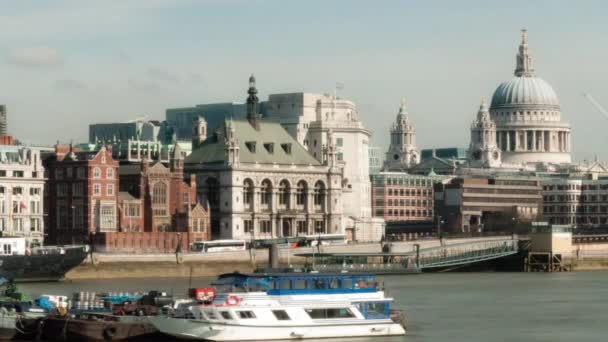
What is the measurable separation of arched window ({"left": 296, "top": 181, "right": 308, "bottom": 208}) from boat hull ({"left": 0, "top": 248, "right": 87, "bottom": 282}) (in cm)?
5810

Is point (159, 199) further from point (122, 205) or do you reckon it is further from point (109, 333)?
point (109, 333)

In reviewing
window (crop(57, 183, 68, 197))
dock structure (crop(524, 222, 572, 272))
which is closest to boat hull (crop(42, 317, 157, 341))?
window (crop(57, 183, 68, 197))

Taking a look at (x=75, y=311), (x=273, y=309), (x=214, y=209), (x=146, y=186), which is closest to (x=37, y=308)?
(x=75, y=311)

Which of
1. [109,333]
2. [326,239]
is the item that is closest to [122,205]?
[326,239]

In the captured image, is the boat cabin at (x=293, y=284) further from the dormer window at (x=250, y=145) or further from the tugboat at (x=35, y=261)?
the dormer window at (x=250, y=145)

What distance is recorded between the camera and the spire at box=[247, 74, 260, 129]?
634 feet

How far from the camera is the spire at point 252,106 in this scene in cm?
19312

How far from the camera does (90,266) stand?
475 feet

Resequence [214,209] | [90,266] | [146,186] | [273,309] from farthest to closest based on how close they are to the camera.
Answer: [214,209] → [146,186] → [90,266] → [273,309]

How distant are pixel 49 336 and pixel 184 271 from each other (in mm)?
67902

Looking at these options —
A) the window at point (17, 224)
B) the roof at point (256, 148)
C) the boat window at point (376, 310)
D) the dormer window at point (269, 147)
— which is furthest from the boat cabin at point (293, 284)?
the dormer window at point (269, 147)

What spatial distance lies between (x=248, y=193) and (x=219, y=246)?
21591 mm

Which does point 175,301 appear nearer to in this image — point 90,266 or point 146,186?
point 90,266

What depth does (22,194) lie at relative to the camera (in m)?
162
